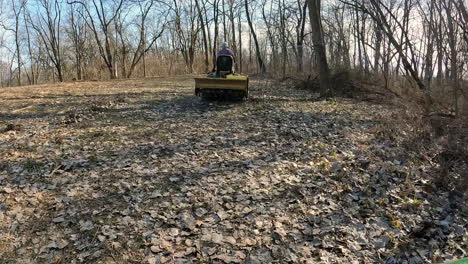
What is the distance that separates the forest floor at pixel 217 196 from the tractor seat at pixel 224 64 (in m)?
3.07

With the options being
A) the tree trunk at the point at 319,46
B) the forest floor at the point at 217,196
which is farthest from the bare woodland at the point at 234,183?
the tree trunk at the point at 319,46

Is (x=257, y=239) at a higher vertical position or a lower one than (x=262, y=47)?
lower

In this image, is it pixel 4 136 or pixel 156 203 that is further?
pixel 4 136

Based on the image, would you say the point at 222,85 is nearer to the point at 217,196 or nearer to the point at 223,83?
the point at 223,83

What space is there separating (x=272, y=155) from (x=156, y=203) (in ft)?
9.37

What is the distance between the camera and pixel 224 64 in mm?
11938

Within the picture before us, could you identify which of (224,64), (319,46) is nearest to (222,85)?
(224,64)

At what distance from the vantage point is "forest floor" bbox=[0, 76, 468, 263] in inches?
163

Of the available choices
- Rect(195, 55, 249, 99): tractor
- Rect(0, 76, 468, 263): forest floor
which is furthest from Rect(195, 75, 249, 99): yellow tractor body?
Rect(0, 76, 468, 263): forest floor

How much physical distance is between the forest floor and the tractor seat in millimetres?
3071

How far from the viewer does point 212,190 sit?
5.48 m

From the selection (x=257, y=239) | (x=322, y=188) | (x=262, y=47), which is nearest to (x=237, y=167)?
(x=322, y=188)

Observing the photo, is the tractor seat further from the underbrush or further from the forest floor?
the underbrush

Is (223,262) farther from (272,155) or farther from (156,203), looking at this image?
(272,155)
